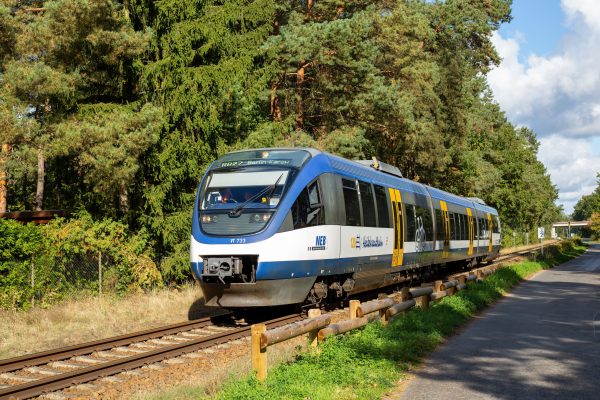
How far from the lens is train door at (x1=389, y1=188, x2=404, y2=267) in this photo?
18516 millimetres

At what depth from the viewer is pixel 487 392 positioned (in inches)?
293

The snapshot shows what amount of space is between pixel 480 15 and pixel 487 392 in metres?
46.1

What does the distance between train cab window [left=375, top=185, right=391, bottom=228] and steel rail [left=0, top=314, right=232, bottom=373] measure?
239 inches

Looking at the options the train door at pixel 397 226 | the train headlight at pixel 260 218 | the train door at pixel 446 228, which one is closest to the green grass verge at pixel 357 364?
the train headlight at pixel 260 218

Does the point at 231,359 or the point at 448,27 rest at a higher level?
the point at 448,27

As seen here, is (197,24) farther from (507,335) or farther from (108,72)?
(507,335)

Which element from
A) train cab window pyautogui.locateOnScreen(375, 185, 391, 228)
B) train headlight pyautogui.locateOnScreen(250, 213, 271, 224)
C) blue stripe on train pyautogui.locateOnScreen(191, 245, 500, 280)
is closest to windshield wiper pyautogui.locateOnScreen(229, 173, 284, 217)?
train headlight pyautogui.locateOnScreen(250, 213, 271, 224)

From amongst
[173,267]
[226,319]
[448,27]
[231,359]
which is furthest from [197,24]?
[448,27]

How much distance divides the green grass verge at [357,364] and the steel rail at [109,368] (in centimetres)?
145

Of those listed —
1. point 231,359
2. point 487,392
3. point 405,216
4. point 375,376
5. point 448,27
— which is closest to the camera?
point 487,392

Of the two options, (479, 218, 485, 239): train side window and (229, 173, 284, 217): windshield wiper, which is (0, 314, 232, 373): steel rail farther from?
(479, 218, 485, 239): train side window

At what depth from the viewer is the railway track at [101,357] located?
27.7 ft

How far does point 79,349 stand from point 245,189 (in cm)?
443

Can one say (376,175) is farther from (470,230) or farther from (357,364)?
(470,230)
